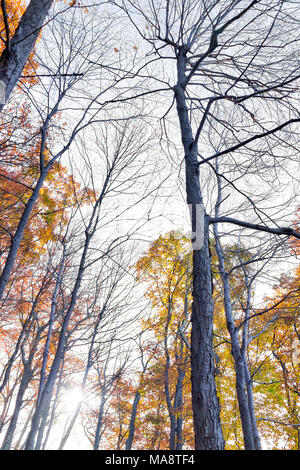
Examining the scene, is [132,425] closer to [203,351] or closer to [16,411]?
[16,411]

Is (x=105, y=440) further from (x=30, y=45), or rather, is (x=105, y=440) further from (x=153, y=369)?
(x=30, y=45)

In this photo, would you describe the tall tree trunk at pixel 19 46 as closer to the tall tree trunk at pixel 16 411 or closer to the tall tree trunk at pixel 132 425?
the tall tree trunk at pixel 16 411

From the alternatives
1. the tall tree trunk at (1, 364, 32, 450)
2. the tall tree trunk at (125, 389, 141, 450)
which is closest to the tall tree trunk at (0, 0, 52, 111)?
the tall tree trunk at (1, 364, 32, 450)

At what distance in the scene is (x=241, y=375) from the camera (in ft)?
15.7

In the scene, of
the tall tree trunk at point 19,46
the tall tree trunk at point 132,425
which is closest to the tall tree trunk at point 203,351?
the tall tree trunk at point 19,46

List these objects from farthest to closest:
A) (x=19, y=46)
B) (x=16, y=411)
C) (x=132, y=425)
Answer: (x=132, y=425) → (x=16, y=411) → (x=19, y=46)

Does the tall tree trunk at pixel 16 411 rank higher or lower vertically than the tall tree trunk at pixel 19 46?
lower

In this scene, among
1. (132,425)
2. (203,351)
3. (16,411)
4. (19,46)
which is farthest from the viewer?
(132,425)

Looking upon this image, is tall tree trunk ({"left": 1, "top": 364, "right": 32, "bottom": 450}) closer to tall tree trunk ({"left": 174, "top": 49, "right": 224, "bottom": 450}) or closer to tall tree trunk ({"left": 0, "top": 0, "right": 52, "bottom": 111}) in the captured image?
tall tree trunk ({"left": 174, "top": 49, "right": 224, "bottom": 450})

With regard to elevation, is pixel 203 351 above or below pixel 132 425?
above

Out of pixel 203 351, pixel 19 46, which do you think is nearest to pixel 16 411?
pixel 203 351

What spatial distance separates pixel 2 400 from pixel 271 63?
17.8 m

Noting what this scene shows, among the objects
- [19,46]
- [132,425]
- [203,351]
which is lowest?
[132,425]

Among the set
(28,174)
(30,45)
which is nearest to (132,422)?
(28,174)
